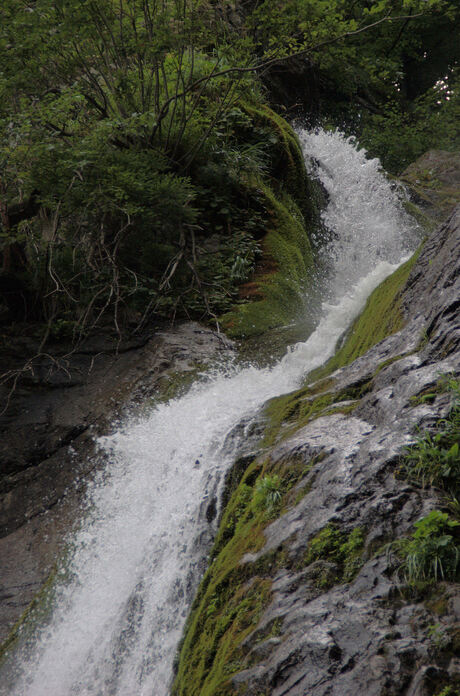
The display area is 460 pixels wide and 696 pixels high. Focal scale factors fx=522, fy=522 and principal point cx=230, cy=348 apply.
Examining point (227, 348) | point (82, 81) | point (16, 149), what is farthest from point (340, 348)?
point (82, 81)

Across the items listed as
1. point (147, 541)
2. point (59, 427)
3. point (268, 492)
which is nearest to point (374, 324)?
point (268, 492)

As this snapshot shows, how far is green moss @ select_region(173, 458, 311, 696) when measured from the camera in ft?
7.31

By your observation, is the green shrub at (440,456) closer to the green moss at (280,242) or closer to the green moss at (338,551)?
the green moss at (338,551)

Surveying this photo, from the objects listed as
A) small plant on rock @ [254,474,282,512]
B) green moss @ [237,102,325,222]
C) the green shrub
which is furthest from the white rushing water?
green moss @ [237,102,325,222]

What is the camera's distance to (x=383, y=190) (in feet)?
37.9

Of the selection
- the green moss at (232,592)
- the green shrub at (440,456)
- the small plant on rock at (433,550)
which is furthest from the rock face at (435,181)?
the small plant on rock at (433,550)

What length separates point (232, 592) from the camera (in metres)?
2.57

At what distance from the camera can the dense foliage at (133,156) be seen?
586cm

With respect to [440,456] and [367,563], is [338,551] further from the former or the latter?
[440,456]

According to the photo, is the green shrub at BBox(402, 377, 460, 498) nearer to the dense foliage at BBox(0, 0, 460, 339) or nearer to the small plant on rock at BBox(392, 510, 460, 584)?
the small plant on rock at BBox(392, 510, 460, 584)

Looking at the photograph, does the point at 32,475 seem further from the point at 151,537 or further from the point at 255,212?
the point at 255,212

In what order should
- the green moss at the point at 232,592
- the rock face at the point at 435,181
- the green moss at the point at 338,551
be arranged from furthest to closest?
the rock face at the point at 435,181 → the green moss at the point at 232,592 → the green moss at the point at 338,551

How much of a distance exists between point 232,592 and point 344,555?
74 cm

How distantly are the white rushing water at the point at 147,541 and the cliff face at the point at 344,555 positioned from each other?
0.37m
